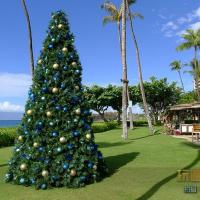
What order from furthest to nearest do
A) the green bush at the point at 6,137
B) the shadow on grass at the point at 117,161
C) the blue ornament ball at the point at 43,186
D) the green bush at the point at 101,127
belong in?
the green bush at the point at 101,127 < the green bush at the point at 6,137 < the shadow on grass at the point at 117,161 < the blue ornament ball at the point at 43,186

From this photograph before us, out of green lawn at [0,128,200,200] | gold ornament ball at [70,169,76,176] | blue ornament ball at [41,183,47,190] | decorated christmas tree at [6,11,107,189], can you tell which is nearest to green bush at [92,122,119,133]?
green lawn at [0,128,200,200]

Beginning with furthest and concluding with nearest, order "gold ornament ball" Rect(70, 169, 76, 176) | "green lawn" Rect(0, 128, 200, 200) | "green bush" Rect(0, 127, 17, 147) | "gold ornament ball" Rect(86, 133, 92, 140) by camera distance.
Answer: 1. "green bush" Rect(0, 127, 17, 147)
2. "gold ornament ball" Rect(86, 133, 92, 140)
3. "gold ornament ball" Rect(70, 169, 76, 176)
4. "green lawn" Rect(0, 128, 200, 200)

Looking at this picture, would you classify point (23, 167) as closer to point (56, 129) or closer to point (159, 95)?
point (56, 129)

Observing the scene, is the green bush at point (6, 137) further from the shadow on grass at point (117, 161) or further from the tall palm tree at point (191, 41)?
the tall palm tree at point (191, 41)

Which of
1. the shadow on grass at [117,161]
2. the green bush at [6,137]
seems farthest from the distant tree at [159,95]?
the shadow on grass at [117,161]

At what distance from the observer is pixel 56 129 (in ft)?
29.6

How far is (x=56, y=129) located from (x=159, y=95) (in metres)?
46.2

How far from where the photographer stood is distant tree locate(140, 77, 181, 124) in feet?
175

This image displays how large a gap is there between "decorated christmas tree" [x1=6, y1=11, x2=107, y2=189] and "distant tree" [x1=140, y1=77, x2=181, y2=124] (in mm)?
43679

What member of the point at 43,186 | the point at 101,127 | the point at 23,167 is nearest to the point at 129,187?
the point at 43,186

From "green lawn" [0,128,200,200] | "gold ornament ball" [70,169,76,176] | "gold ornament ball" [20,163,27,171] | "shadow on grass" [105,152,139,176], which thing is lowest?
"green lawn" [0,128,200,200]

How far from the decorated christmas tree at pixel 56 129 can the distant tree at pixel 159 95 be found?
43.7 m

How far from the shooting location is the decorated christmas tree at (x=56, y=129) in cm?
871

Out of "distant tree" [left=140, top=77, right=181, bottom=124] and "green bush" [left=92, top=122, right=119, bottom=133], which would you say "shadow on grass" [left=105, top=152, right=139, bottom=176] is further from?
"distant tree" [left=140, top=77, right=181, bottom=124]
